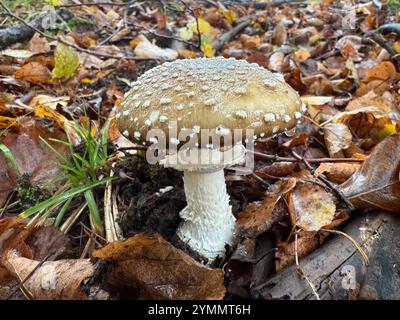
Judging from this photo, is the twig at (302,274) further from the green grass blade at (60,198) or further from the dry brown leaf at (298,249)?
the green grass blade at (60,198)

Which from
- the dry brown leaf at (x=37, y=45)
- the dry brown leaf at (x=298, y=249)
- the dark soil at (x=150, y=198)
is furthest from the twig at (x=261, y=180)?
the dry brown leaf at (x=37, y=45)

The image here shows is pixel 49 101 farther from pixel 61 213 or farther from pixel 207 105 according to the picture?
pixel 207 105

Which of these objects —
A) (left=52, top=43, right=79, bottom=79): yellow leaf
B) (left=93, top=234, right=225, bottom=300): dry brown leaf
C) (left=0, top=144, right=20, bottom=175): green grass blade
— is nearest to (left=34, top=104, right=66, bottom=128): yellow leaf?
(left=0, top=144, right=20, bottom=175): green grass blade

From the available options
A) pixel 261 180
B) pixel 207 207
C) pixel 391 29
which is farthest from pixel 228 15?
pixel 207 207

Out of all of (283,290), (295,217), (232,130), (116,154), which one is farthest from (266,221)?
(116,154)

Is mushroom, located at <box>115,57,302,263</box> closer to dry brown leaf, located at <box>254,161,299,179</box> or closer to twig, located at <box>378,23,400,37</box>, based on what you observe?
dry brown leaf, located at <box>254,161,299,179</box>

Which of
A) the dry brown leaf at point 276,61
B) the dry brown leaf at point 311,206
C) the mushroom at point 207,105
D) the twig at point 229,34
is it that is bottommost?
the twig at point 229,34
